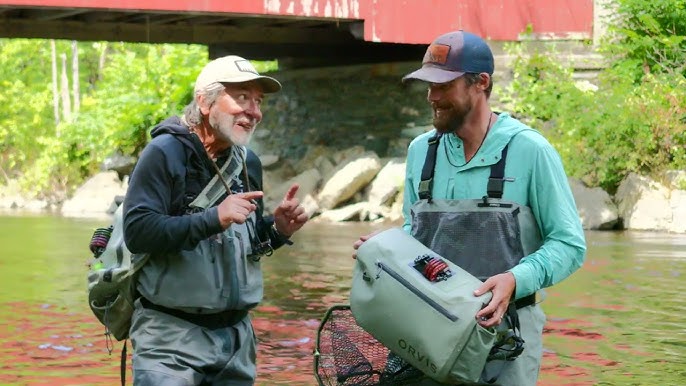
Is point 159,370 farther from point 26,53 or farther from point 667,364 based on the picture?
point 26,53

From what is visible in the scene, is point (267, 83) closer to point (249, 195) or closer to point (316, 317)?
point (249, 195)

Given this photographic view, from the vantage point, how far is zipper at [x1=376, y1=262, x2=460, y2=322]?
3500 mm

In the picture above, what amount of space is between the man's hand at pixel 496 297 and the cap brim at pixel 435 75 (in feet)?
1.86

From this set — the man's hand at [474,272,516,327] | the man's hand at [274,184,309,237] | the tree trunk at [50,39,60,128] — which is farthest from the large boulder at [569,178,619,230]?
the tree trunk at [50,39,60,128]

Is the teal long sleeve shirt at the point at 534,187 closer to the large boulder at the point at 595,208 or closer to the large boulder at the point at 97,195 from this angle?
the large boulder at the point at 595,208

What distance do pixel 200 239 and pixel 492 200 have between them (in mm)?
852

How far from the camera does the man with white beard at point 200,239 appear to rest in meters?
4.05

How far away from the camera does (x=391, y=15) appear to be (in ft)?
88.8

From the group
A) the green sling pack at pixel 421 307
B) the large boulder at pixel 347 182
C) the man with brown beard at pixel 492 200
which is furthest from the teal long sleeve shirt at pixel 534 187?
the large boulder at pixel 347 182

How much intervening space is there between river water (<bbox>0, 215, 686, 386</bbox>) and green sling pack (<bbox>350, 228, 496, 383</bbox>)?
414cm

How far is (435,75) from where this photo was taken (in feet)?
12.6

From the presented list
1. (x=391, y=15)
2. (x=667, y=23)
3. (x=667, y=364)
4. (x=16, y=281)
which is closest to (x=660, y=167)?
(x=667, y=23)

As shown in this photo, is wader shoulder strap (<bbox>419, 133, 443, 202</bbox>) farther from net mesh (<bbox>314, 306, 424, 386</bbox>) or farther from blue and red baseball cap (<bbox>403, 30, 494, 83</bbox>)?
net mesh (<bbox>314, 306, 424, 386</bbox>)

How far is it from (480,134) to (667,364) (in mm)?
4913
